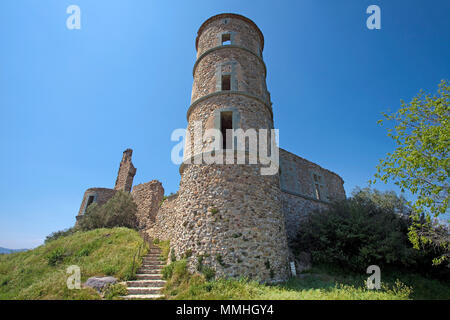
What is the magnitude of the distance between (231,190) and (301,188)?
26.8 ft

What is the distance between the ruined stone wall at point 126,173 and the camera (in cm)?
1961

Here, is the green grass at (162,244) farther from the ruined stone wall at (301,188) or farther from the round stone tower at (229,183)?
the ruined stone wall at (301,188)

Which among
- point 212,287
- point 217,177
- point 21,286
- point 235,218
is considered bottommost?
point 21,286

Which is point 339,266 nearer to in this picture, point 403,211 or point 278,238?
point 278,238

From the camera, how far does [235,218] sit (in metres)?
7.25

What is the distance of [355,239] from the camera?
31.9ft

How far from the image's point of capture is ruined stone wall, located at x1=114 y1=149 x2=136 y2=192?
19.6 metres

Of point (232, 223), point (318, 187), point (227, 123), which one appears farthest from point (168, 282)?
point (318, 187)

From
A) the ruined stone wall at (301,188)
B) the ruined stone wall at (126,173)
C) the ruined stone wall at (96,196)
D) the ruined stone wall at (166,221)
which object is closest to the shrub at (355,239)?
the ruined stone wall at (301,188)

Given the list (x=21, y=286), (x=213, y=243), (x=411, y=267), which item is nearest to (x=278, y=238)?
(x=213, y=243)

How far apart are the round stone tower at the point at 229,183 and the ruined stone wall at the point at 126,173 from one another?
41.3 feet

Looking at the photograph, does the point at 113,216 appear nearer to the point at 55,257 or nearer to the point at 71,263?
the point at 55,257

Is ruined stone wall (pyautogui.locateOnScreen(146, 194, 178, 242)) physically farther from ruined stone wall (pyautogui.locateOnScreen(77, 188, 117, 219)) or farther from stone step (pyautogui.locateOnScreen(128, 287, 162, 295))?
ruined stone wall (pyautogui.locateOnScreen(77, 188, 117, 219))

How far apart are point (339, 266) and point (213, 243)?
20.3 ft
